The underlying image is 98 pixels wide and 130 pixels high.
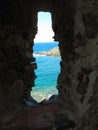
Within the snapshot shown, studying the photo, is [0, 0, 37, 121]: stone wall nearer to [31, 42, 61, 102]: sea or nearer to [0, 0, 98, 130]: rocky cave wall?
[0, 0, 98, 130]: rocky cave wall

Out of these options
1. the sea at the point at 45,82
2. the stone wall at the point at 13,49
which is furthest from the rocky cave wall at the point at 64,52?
the sea at the point at 45,82

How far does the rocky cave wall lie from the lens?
2.50 meters

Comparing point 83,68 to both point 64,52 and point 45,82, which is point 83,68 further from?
point 45,82

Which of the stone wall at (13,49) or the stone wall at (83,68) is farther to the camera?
the stone wall at (13,49)

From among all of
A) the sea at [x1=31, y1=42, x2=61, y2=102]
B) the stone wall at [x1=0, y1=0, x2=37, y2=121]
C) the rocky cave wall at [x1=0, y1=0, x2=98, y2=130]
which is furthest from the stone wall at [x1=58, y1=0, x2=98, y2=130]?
the sea at [x1=31, y1=42, x2=61, y2=102]

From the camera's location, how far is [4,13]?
354cm

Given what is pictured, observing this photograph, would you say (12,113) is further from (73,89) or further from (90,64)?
(90,64)

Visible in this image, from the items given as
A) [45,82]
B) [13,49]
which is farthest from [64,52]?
[45,82]

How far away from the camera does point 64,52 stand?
11.6 ft

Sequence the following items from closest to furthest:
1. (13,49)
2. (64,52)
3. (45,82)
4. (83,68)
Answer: (83,68)
(64,52)
(13,49)
(45,82)

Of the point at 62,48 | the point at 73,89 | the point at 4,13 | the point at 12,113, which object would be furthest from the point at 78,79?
the point at 4,13

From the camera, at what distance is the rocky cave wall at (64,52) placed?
2500 millimetres

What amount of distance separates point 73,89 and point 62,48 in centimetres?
72

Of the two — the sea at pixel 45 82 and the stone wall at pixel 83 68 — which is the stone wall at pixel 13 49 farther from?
the sea at pixel 45 82
